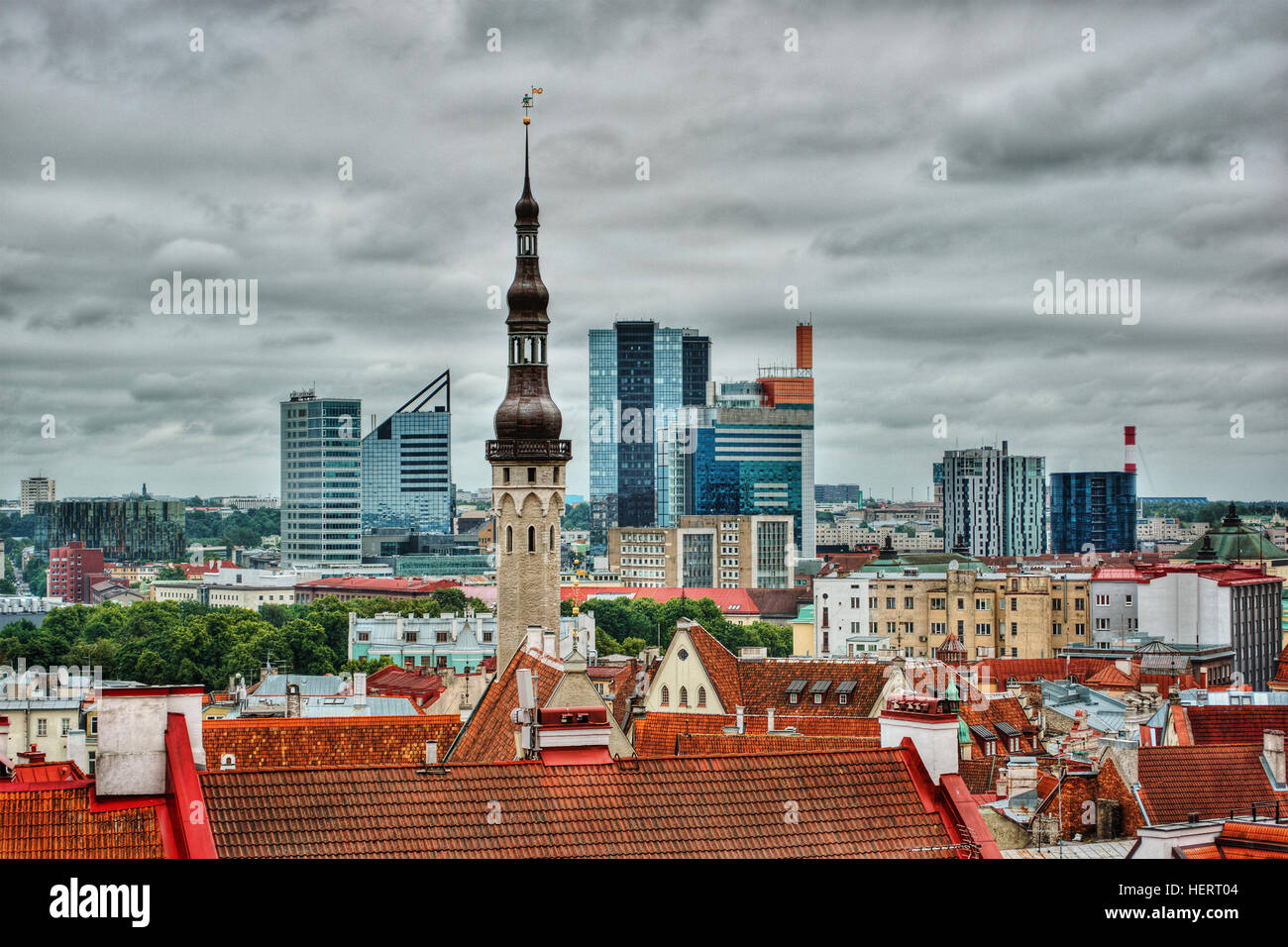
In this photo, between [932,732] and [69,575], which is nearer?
[932,732]

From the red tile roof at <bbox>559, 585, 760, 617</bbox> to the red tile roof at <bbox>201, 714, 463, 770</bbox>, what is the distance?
86663mm

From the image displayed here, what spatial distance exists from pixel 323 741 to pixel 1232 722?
1688 cm

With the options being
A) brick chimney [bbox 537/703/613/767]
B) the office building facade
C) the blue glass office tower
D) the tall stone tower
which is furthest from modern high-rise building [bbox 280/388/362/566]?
brick chimney [bbox 537/703/613/767]

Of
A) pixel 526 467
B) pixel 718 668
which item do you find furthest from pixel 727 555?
pixel 718 668

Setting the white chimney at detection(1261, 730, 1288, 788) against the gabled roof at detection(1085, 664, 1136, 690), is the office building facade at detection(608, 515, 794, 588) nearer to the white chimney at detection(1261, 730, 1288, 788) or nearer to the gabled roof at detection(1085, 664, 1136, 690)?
the gabled roof at detection(1085, 664, 1136, 690)

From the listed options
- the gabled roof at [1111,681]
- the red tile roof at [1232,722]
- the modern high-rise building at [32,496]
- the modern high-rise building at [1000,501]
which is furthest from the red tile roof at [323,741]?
the modern high-rise building at [1000,501]

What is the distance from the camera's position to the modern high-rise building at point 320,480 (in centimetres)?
14425

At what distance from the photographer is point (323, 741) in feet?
85.4

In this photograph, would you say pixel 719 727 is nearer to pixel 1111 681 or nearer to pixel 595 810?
pixel 595 810

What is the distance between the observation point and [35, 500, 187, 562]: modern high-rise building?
14262cm
